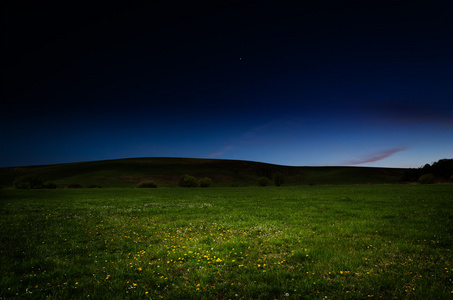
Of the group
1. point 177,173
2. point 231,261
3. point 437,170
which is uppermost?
point 437,170

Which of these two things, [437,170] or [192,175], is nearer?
[437,170]

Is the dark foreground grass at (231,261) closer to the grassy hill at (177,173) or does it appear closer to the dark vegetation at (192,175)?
the dark vegetation at (192,175)

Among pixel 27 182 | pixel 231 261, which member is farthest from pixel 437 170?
pixel 27 182

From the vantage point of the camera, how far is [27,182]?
202ft

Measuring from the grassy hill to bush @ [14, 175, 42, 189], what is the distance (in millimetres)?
20103

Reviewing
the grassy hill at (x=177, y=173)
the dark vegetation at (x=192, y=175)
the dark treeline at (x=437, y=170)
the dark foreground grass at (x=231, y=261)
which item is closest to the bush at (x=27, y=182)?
the dark vegetation at (x=192, y=175)

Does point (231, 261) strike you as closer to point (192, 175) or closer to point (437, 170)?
point (437, 170)

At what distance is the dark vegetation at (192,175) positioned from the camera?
7319 cm

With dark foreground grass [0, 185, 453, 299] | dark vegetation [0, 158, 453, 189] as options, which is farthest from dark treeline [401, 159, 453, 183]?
A: dark foreground grass [0, 185, 453, 299]

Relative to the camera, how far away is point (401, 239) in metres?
10.1

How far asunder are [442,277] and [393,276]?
137 centimetres

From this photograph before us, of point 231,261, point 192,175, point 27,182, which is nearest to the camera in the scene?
point 231,261

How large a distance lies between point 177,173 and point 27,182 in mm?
61435

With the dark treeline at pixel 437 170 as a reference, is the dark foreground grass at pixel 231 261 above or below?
below
